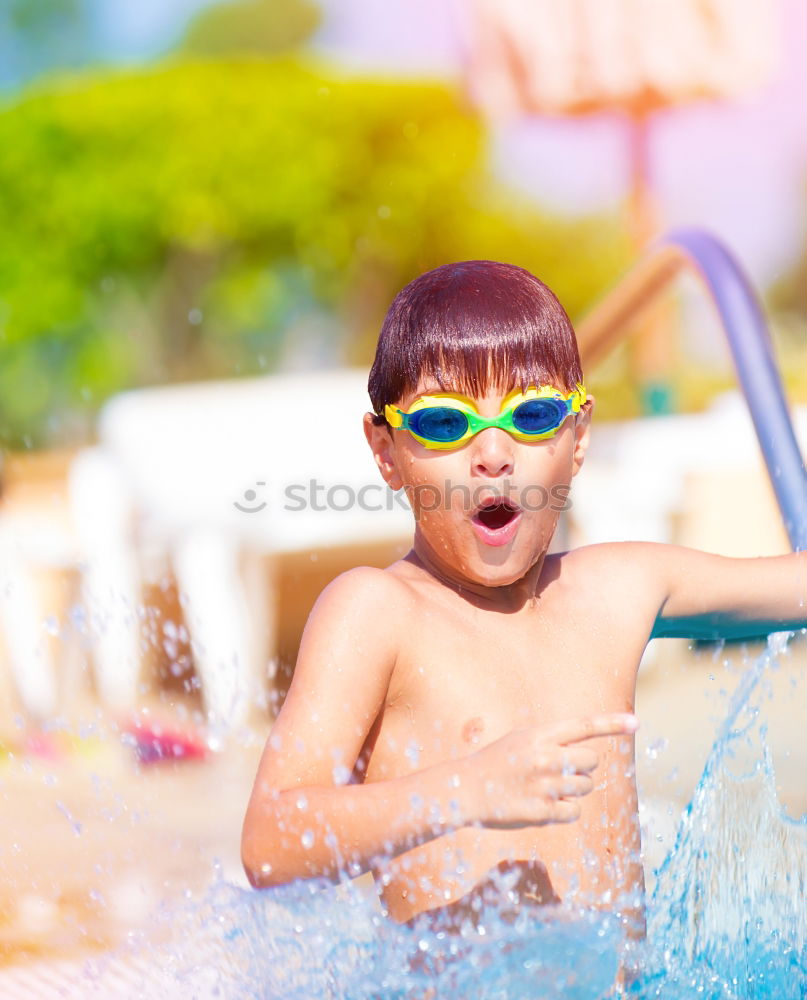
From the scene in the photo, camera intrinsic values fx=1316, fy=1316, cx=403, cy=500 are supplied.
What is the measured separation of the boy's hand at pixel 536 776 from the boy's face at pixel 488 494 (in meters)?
0.36

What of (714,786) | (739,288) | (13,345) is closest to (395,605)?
(714,786)

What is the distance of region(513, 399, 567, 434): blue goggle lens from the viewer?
1704 mm

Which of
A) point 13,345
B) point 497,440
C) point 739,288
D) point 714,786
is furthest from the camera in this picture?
point 13,345

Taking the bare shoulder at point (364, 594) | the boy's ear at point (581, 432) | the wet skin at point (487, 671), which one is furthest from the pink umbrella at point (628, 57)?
the bare shoulder at point (364, 594)

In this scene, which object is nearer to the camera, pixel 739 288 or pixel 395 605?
pixel 395 605

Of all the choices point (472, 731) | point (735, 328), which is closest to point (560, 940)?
point (472, 731)

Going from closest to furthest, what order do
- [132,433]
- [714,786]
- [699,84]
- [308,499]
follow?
[714,786]
[308,499]
[132,433]
[699,84]

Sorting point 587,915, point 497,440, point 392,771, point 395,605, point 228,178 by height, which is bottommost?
point 587,915

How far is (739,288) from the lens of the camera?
2617mm

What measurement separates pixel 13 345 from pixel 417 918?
11.9 metres

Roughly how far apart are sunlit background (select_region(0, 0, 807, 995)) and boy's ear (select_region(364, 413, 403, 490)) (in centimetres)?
77

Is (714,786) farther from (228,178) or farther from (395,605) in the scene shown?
(228,178)

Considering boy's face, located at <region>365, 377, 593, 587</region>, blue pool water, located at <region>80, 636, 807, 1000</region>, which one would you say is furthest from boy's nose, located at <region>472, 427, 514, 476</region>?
blue pool water, located at <region>80, 636, 807, 1000</region>

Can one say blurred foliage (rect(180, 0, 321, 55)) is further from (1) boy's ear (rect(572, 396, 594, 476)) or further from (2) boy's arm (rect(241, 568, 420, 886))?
(2) boy's arm (rect(241, 568, 420, 886))
